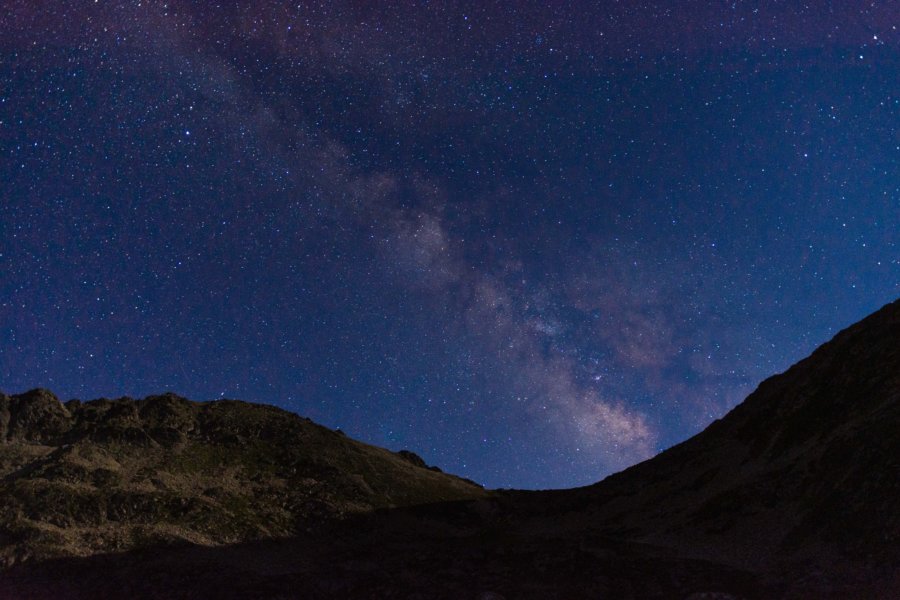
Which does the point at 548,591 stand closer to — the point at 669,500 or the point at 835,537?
the point at 835,537

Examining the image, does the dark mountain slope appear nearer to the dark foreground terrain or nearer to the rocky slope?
the dark foreground terrain

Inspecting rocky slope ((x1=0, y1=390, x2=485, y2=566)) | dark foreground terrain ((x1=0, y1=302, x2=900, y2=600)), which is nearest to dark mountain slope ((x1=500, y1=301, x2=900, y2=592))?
dark foreground terrain ((x1=0, y1=302, x2=900, y2=600))

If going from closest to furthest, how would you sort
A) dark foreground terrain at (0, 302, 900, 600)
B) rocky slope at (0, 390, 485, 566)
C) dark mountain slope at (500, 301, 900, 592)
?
dark mountain slope at (500, 301, 900, 592) < dark foreground terrain at (0, 302, 900, 600) < rocky slope at (0, 390, 485, 566)

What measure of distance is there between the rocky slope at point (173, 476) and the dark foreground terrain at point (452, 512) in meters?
0.28

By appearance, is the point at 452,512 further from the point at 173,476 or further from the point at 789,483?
the point at 789,483

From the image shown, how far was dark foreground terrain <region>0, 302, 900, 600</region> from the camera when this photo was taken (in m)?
41.9

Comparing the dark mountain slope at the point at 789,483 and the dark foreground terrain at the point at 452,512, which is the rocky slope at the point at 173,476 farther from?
the dark mountain slope at the point at 789,483

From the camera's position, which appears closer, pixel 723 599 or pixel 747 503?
pixel 723 599

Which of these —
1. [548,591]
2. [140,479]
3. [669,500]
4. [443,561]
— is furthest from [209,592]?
[669,500]

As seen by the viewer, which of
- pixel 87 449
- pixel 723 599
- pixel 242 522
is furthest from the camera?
pixel 87 449

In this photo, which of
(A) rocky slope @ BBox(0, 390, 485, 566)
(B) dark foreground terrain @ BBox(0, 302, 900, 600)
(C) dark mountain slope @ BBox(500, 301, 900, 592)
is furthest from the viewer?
(A) rocky slope @ BBox(0, 390, 485, 566)

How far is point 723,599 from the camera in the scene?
34.1 m

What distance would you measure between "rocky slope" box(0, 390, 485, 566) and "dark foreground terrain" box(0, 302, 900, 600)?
0.92 ft

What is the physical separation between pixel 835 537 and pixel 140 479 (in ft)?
219
